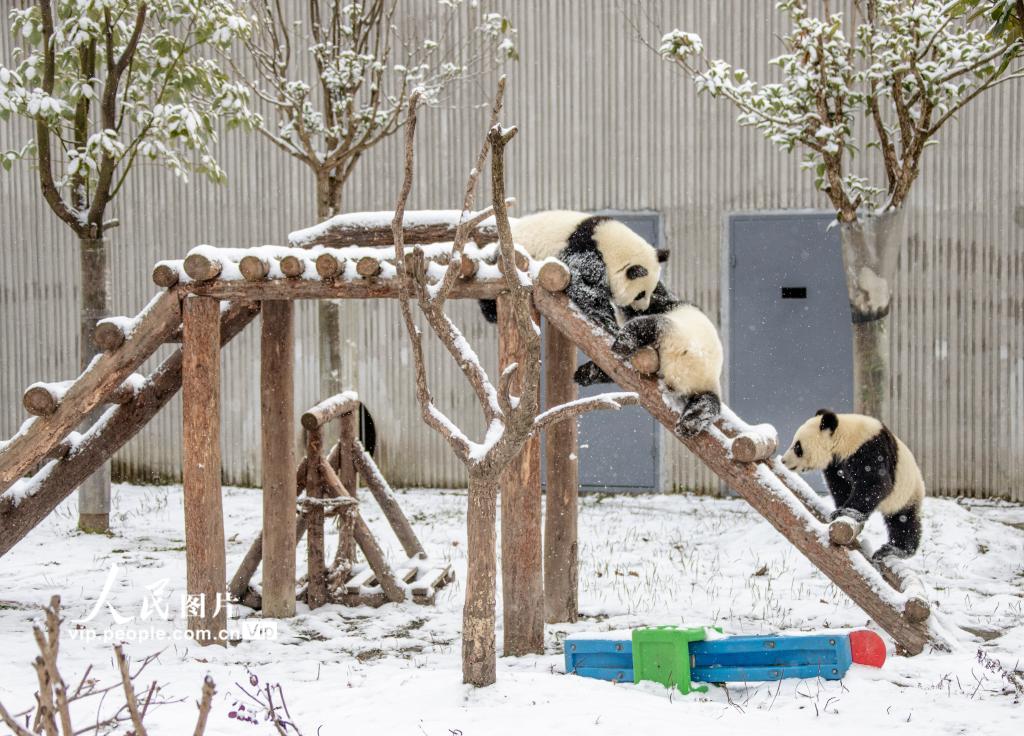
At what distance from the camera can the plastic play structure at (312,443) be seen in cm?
502

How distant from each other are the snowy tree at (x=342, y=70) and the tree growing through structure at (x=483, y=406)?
4469mm

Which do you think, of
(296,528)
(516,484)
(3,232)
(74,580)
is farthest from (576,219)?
(3,232)

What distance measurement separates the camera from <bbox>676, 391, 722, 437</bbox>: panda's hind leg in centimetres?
498

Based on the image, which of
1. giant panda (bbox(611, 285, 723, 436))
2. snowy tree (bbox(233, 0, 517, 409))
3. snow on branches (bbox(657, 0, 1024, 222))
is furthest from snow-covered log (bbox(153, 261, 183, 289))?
snow on branches (bbox(657, 0, 1024, 222))

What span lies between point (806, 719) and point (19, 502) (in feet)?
14.6

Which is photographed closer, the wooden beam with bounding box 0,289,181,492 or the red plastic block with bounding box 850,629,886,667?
the red plastic block with bounding box 850,629,886,667

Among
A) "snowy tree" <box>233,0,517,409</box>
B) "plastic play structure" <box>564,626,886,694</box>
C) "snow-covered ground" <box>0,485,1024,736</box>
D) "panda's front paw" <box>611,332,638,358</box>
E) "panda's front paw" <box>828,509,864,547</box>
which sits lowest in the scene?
"snow-covered ground" <box>0,485,1024,736</box>

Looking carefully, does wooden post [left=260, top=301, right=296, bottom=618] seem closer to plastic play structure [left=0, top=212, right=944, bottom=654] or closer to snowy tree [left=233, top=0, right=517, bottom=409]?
plastic play structure [left=0, top=212, right=944, bottom=654]

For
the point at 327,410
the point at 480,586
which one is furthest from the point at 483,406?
the point at 327,410

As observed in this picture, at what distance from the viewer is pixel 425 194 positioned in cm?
1037

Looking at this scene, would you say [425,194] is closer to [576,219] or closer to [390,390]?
[390,390]

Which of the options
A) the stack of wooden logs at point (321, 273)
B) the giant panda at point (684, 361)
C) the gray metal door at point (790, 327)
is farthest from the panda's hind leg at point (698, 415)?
the gray metal door at point (790, 327)

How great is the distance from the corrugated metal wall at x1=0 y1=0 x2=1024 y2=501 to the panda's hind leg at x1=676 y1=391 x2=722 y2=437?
4.96m

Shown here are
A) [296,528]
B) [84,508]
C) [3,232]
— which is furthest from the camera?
[3,232]
